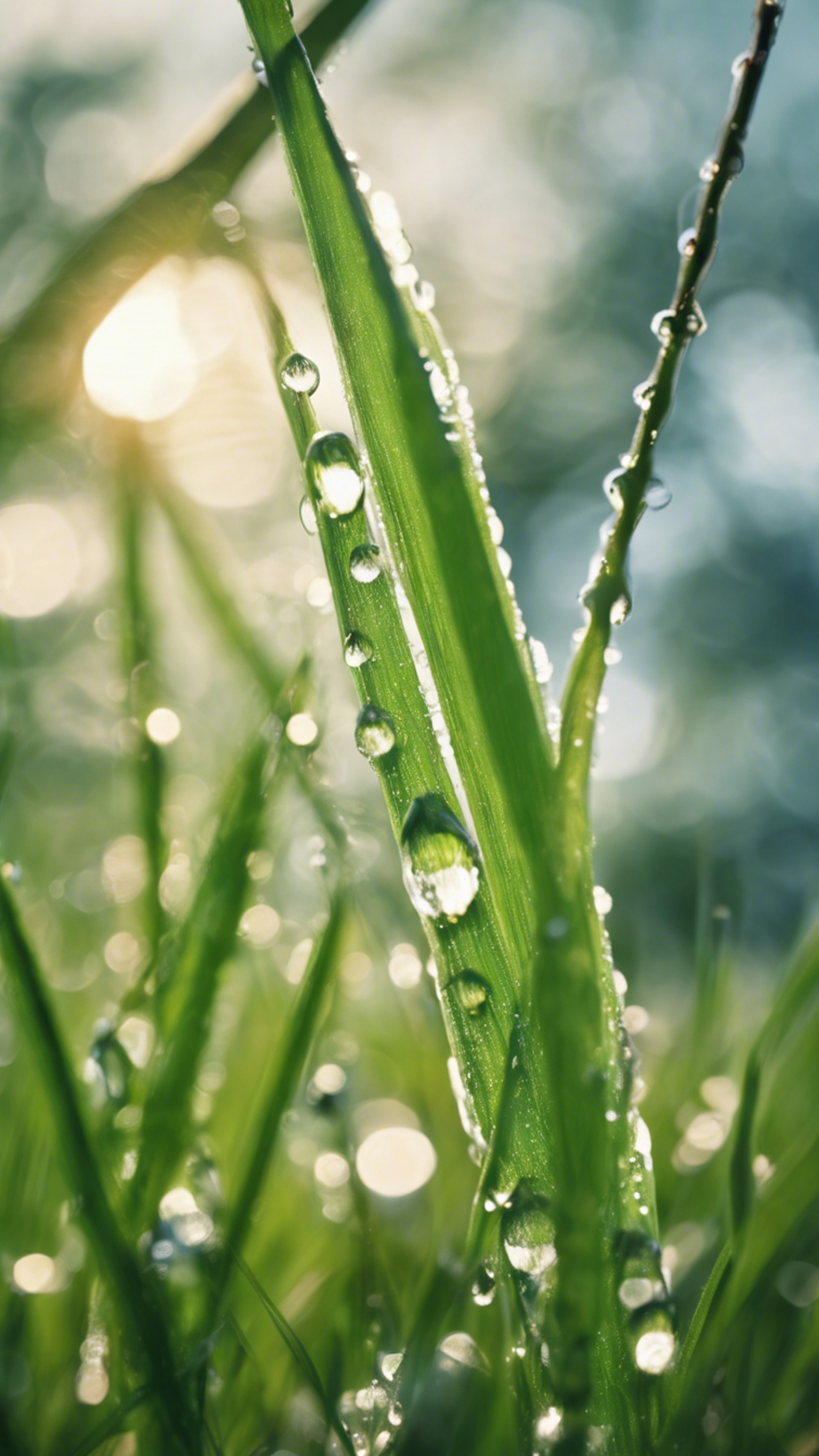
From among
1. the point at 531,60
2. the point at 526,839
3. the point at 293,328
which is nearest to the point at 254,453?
the point at 293,328

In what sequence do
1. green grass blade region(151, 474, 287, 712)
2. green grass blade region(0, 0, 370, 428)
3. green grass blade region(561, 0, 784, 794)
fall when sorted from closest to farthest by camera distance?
1. green grass blade region(561, 0, 784, 794)
2. green grass blade region(0, 0, 370, 428)
3. green grass blade region(151, 474, 287, 712)

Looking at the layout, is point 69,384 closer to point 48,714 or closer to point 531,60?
point 48,714

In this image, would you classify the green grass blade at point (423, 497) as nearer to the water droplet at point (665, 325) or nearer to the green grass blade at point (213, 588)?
the water droplet at point (665, 325)

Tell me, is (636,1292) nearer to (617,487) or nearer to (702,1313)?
(702,1313)

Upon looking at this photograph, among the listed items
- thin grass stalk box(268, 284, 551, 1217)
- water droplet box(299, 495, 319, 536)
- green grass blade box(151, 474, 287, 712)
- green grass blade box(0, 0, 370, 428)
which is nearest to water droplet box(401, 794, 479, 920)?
thin grass stalk box(268, 284, 551, 1217)

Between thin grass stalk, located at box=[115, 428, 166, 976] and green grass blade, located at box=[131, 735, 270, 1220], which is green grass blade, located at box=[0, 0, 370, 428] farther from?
green grass blade, located at box=[131, 735, 270, 1220]
